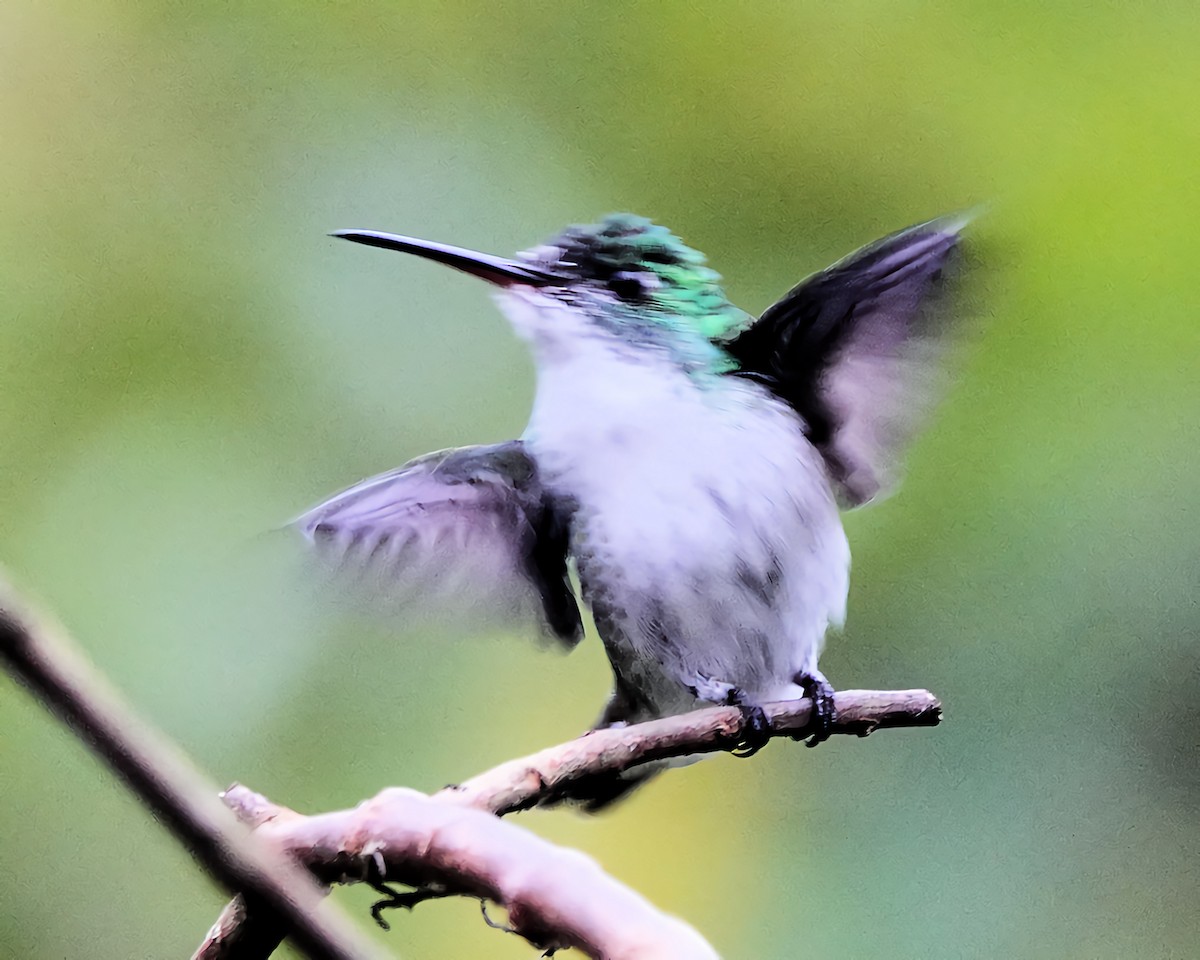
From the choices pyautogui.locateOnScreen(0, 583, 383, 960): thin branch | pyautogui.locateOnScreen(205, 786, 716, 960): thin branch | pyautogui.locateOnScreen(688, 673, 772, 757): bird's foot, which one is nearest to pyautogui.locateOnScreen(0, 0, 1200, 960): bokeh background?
pyautogui.locateOnScreen(688, 673, 772, 757): bird's foot

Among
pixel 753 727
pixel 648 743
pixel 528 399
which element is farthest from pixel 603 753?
pixel 528 399

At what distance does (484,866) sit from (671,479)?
1.03ft

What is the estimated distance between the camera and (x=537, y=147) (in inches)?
35.8

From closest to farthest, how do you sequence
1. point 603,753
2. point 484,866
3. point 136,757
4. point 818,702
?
point 136,757 → point 484,866 → point 603,753 → point 818,702

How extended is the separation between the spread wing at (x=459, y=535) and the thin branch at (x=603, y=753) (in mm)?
134

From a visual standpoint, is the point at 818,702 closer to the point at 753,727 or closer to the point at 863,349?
the point at 753,727

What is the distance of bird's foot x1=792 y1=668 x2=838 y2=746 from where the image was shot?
2.52ft

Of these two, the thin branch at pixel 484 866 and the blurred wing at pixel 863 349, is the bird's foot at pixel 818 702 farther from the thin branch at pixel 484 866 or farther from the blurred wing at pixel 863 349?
the thin branch at pixel 484 866

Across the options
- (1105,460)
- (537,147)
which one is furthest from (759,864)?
(537,147)

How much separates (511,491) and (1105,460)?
18.2 inches

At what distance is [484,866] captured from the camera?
0.51 metres

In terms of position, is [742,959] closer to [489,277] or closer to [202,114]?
[489,277]

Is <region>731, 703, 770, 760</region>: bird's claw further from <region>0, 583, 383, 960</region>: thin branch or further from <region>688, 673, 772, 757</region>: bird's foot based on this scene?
<region>0, 583, 383, 960</region>: thin branch

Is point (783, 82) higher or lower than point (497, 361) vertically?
higher
